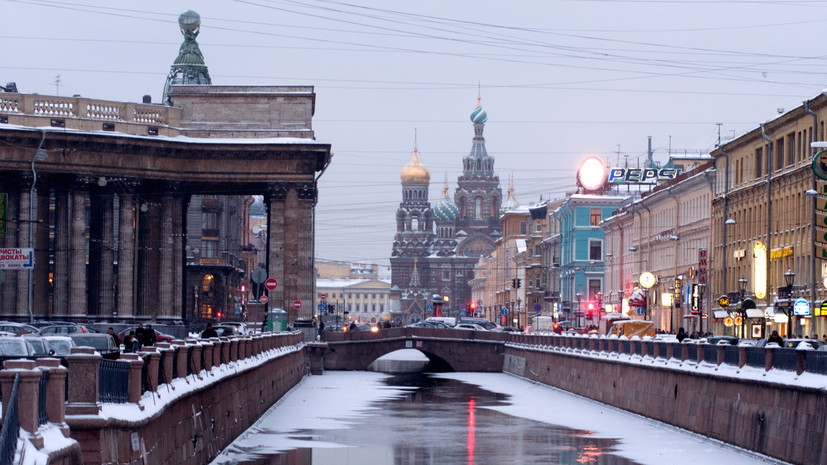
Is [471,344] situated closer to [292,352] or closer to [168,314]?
[168,314]

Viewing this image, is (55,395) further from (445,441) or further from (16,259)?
(16,259)

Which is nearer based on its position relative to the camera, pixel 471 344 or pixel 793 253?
pixel 793 253

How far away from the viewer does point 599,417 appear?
50.0 m

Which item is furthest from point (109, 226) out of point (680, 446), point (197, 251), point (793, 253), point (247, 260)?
point (247, 260)

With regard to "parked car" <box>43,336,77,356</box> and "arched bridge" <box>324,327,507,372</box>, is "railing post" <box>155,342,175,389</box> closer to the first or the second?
"parked car" <box>43,336,77,356</box>

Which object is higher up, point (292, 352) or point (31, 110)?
point (31, 110)

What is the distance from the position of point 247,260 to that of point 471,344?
75.6 metres

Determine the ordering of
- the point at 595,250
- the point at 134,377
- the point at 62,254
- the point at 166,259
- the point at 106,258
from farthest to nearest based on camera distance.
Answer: the point at 595,250
the point at 166,259
the point at 106,258
the point at 62,254
the point at 134,377

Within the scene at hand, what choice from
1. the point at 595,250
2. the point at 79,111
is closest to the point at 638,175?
the point at 595,250

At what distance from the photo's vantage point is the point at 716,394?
37719mm

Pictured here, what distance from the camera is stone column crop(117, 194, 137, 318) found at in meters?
80.2

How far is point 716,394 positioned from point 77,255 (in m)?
48.6

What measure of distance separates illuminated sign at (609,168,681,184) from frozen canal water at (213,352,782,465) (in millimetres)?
60183

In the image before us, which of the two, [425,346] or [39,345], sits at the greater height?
[39,345]
